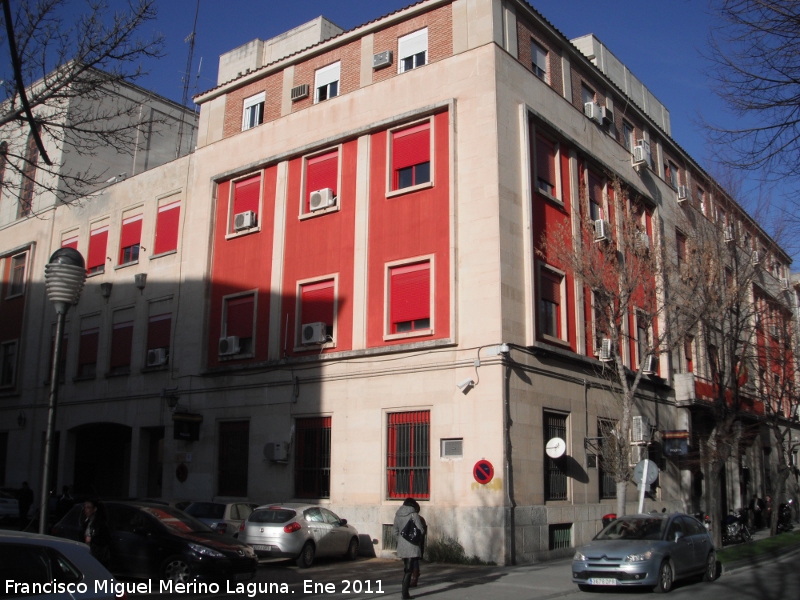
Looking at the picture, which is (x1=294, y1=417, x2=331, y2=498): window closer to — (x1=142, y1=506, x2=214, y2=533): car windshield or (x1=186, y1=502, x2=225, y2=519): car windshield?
(x1=186, y1=502, x2=225, y2=519): car windshield

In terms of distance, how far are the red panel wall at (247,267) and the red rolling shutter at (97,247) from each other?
6951 mm

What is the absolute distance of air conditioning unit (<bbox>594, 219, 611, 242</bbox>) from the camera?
75.7 ft

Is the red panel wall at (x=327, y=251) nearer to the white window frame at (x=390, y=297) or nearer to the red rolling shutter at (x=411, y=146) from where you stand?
the white window frame at (x=390, y=297)

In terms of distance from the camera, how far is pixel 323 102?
24.5 meters

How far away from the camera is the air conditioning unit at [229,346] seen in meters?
24.2

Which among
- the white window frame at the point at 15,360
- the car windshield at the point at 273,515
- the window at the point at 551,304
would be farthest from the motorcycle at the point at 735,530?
the white window frame at the point at 15,360

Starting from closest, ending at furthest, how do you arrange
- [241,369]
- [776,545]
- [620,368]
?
[620,368], [776,545], [241,369]

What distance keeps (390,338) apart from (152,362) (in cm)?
1043

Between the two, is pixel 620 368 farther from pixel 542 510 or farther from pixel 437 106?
pixel 437 106

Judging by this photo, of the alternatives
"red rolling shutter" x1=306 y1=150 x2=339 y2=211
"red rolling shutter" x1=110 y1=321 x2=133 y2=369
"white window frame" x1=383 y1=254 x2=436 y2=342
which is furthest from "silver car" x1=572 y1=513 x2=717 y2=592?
"red rolling shutter" x1=110 y1=321 x2=133 y2=369

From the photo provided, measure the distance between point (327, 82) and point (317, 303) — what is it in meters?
7.47

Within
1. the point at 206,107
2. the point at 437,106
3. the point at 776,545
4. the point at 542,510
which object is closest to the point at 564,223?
the point at 437,106

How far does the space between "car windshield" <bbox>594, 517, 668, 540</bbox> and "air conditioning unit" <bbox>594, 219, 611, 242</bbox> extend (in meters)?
10.1

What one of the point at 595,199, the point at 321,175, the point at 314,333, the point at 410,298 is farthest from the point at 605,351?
the point at 321,175
